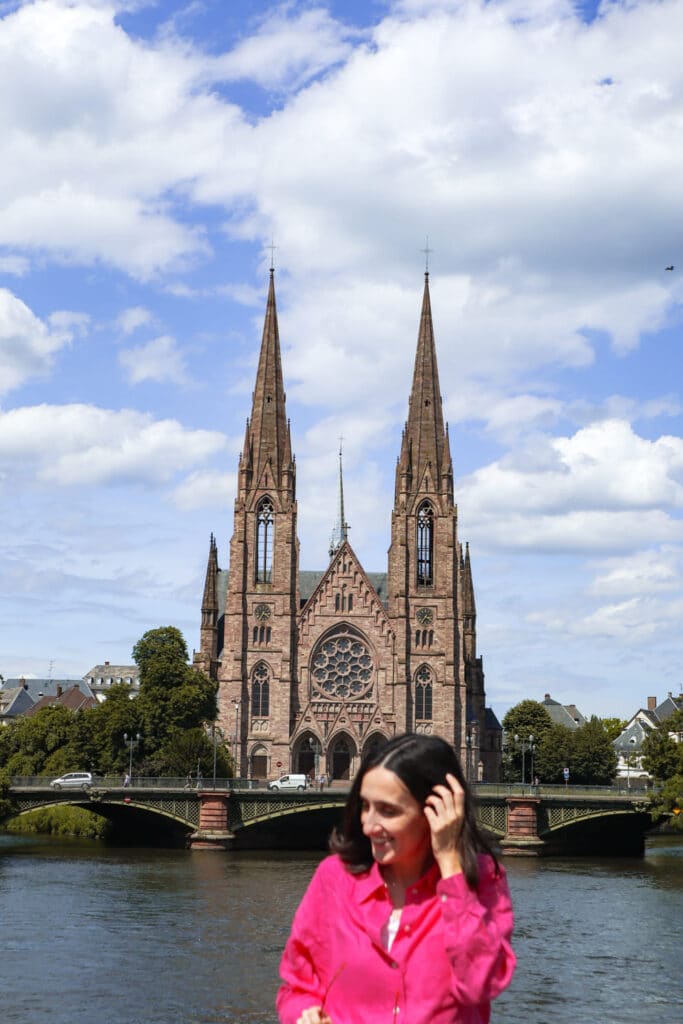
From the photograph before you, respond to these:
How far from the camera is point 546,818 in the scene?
6309cm

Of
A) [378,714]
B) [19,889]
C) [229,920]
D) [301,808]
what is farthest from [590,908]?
[378,714]

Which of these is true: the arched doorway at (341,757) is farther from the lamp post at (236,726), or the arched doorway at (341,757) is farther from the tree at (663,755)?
the tree at (663,755)

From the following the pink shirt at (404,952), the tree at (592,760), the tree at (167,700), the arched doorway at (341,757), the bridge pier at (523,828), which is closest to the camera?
the pink shirt at (404,952)

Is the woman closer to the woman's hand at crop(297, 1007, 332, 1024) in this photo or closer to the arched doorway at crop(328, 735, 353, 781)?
the woman's hand at crop(297, 1007, 332, 1024)

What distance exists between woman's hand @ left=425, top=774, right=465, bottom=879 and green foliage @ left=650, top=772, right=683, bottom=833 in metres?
56.2

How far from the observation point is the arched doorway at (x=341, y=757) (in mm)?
88562

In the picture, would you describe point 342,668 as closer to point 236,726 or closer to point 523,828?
point 236,726

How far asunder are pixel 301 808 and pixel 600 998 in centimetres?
3467

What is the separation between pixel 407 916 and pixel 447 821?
17.1 inches

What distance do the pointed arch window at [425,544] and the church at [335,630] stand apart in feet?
0.23

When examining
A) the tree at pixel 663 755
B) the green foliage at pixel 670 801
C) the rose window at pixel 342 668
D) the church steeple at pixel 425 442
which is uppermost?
the church steeple at pixel 425 442

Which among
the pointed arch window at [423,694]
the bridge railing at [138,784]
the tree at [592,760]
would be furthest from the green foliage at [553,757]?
the bridge railing at [138,784]

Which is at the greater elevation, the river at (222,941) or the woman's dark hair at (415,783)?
the woman's dark hair at (415,783)

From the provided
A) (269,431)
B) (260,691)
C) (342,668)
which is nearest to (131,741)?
(260,691)
